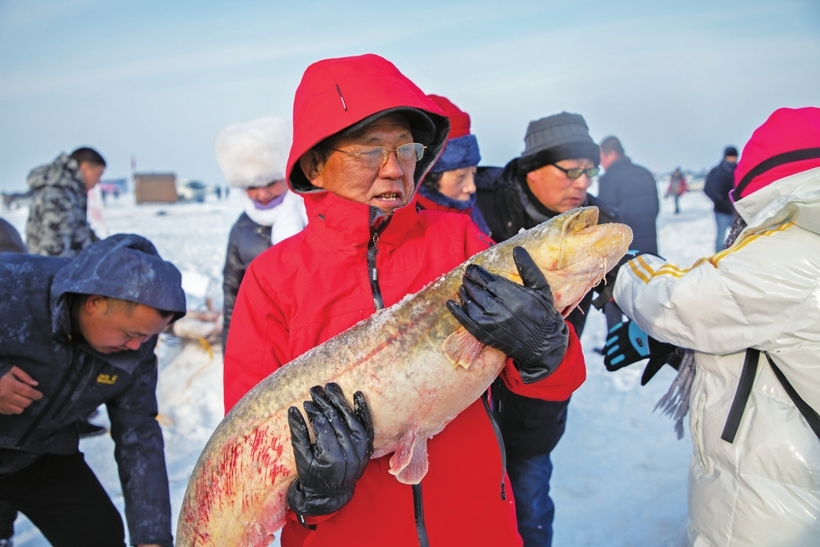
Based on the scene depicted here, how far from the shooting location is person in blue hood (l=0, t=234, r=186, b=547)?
104 inches

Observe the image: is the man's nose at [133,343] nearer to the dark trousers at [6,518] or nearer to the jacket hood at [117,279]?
the jacket hood at [117,279]

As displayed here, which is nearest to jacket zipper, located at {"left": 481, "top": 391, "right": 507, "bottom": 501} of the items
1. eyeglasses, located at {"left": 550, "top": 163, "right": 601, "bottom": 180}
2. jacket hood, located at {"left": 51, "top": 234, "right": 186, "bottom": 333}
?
jacket hood, located at {"left": 51, "top": 234, "right": 186, "bottom": 333}

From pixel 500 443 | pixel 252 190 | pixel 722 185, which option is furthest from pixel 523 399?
pixel 722 185

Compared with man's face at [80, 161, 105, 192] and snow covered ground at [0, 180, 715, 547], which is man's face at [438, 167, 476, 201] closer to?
snow covered ground at [0, 180, 715, 547]

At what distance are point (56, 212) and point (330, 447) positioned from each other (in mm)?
6036

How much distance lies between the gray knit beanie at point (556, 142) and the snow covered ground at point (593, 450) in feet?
7.28

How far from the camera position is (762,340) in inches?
78.1

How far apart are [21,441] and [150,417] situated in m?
0.57

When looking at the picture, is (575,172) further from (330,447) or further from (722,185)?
(722,185)

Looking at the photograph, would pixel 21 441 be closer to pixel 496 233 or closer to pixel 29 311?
pixel 29 311

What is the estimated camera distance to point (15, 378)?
8.57 feet

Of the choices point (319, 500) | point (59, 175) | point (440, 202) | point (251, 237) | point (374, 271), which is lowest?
point (319, 500)

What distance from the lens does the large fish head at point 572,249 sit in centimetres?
176

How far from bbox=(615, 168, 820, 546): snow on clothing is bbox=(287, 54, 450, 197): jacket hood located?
1197 millimetres
